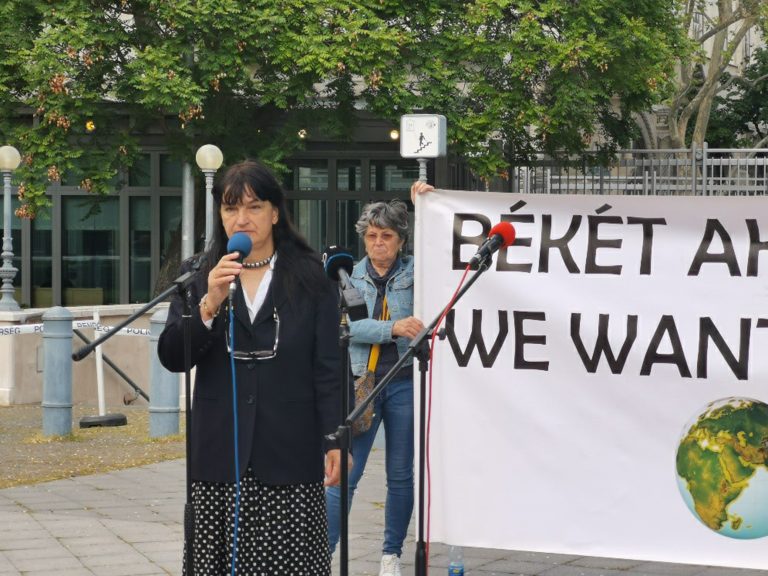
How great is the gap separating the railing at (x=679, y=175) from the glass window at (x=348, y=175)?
507 inches

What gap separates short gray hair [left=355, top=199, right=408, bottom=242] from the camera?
6941 mm

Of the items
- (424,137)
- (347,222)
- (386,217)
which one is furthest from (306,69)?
(386,217)

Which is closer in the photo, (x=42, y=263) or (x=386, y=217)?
(x=386, y=217)

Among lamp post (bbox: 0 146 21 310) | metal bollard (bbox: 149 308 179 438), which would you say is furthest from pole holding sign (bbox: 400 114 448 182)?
lamp post (bbox: 0 146 21 310)

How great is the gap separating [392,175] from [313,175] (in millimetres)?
1891

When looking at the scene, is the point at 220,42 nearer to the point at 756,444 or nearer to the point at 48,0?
the point at 48,0

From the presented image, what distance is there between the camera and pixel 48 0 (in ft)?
92.2

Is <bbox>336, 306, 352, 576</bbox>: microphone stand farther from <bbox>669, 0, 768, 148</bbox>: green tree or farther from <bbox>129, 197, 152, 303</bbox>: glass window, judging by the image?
<bbox>129, 197, 152, 303</bbox>: glass window

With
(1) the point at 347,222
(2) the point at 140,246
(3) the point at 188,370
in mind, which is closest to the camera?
(3) the point at 188,370

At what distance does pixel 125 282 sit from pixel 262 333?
32.8m

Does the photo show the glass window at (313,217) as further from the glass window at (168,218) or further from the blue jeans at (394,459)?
the blue jeans at (394,459)

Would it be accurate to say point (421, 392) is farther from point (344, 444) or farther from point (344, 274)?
point (344, 444)

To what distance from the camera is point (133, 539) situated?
27.4 ft

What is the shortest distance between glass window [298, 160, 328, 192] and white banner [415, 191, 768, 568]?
2930cm
